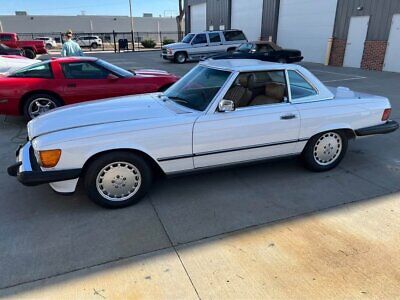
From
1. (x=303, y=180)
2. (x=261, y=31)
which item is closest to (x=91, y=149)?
(x=303, y=180)

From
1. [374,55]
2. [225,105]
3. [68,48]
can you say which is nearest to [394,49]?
[374,55]

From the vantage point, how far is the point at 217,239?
2.96 m

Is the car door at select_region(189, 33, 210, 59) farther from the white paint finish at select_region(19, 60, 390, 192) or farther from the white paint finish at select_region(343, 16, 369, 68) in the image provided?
the white paint finish at select_region(19, 60, 390, 192)

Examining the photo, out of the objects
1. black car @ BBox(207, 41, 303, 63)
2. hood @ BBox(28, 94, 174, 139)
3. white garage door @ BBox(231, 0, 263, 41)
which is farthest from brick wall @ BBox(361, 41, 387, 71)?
hood @ BBox(28, 94, 174, 139)

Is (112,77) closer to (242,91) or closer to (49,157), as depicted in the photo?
(242,91)

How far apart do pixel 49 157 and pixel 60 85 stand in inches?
149

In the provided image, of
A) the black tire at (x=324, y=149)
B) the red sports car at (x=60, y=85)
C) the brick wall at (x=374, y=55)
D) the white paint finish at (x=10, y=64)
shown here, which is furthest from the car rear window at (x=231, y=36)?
the black tire at (x=324, y=149)

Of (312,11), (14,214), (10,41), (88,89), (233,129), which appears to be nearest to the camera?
(14,214)

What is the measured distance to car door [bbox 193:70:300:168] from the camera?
350 cm

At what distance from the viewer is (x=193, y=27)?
116ft

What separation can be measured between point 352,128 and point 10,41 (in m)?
23.9

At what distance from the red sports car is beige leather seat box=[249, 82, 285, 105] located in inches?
130

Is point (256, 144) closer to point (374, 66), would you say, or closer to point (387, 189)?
point (387, 189)

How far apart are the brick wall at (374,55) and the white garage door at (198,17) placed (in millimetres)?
19805
